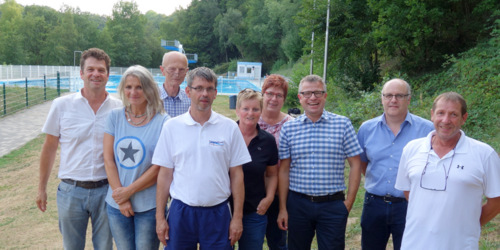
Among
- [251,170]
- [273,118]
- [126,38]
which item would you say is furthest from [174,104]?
[126,38]

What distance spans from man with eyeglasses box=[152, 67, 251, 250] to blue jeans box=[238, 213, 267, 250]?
0.21 meters

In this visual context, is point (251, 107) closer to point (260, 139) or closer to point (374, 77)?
point (260, 139)

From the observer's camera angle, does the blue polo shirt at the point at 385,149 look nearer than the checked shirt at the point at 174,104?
Yes

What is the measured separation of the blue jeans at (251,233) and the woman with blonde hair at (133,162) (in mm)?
662

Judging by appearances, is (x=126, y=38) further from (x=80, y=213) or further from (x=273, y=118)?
(x=80, y=213)

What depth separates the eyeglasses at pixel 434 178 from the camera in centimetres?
255

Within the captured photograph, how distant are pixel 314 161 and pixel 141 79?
1.47 metres

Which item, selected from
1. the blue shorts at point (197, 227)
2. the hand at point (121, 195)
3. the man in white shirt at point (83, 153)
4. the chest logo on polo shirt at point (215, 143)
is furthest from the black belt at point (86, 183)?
the chest logo on polo shirt at point (215, 143)

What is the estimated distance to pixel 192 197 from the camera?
9.13 feet

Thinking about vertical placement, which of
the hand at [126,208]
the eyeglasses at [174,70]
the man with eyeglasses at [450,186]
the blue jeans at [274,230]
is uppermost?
the eyeglasses at [174,70]

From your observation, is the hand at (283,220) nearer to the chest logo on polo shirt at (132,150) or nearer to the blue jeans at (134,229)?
the blue jeans at (134,229)

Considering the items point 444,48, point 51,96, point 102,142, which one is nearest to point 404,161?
point 102,142

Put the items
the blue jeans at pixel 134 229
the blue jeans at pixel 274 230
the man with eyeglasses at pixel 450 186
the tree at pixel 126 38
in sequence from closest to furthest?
1. the man with eyeglasses at pixel 450 186
2. the blue jeans at pixel 134 229
3. the blue jeans at pixel 274 230
4. the tree at pixel 126 38

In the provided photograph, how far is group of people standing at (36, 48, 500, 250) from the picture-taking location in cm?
261
